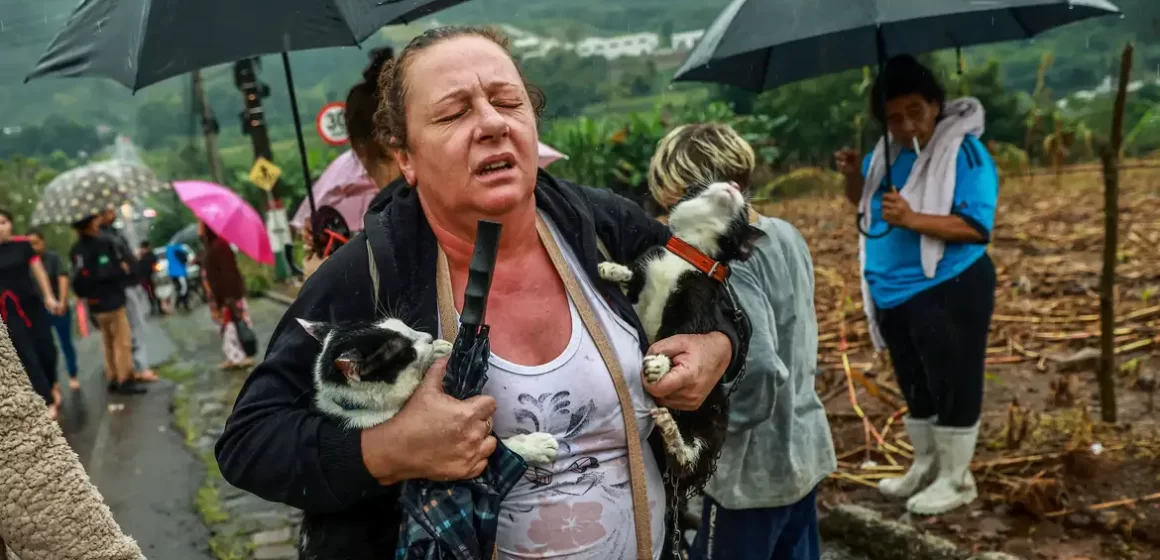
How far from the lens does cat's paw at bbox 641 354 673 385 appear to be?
71.2 inches

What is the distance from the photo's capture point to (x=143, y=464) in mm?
7215

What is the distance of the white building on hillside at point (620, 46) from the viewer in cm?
2507

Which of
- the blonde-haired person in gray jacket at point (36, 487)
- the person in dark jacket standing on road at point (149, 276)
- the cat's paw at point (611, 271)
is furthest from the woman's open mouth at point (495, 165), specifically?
the person in dark jacket standing on road at point (149, 276)

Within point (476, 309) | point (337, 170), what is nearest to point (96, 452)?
point (337, 170)

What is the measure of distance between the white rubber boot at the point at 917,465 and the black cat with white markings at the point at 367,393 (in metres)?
3.37

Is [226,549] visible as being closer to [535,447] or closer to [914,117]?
[535,447]

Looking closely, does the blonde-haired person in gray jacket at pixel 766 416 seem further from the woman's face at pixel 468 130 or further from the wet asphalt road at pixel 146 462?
the wet asphalt road at pixel 146 462

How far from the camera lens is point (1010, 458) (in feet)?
15.4

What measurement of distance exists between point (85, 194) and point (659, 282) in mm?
9800

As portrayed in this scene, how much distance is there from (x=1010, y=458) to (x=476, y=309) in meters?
4.19

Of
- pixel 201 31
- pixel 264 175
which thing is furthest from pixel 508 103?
pixel 264 175

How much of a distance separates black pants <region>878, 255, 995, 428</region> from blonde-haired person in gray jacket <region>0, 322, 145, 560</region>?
3644mm

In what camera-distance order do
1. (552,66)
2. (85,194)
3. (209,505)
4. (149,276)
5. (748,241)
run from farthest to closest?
(149,276), (552,66), (85,194), (209,505), (748,241)

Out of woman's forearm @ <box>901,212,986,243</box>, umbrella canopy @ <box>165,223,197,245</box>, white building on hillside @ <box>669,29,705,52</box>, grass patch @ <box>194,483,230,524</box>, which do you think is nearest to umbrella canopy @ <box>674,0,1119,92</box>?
woman's forearm @ <box>901,212,986,243</box>
